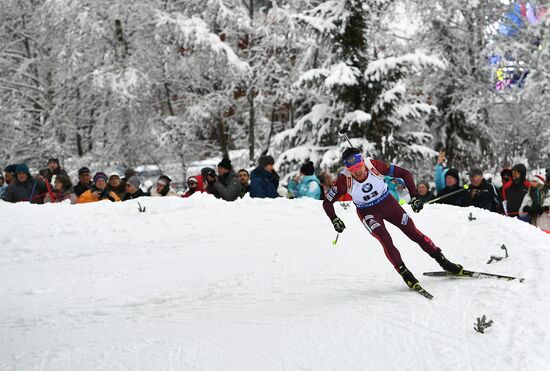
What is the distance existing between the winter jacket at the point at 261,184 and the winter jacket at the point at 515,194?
14.4 feet

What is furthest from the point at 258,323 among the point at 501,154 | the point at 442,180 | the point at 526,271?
the point at 501,154

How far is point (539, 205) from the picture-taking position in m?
9.02

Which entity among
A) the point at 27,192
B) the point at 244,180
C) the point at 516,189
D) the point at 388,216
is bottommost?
the point at 27,192

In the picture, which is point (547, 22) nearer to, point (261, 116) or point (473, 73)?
point (473, 73)

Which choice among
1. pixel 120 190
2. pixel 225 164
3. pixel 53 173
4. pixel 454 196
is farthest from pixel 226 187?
pixel 454 196

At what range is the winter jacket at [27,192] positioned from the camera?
1118 cm

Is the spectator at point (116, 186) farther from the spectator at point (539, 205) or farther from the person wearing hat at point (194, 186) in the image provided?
the spectator at point (539, 205)

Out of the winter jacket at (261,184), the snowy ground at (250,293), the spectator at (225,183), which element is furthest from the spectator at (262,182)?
the snowy ground at (250,293)

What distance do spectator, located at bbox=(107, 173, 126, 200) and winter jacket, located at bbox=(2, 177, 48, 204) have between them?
5.94ft

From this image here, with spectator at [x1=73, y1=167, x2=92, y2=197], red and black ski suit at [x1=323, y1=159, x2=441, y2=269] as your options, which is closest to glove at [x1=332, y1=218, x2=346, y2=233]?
red and black ski suit at [x1=323, y1=159, x2=441, y2=269]

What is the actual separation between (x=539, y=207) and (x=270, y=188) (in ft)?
15.8

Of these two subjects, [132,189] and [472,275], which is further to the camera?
[132,189]

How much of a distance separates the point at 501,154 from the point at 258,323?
617 inches

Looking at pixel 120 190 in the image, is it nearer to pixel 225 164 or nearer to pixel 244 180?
pixel 225 164
